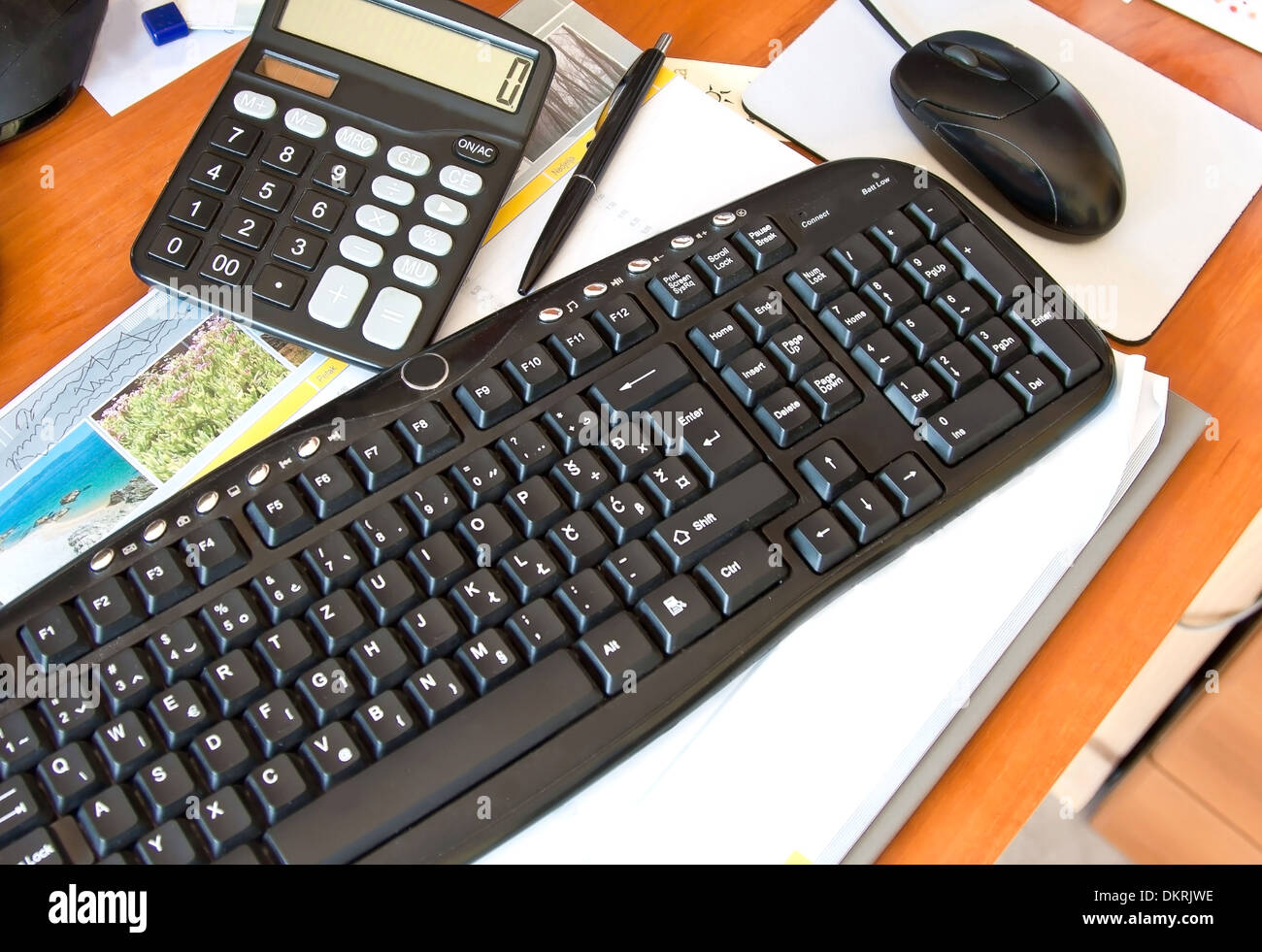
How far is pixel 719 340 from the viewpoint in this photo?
48 cm

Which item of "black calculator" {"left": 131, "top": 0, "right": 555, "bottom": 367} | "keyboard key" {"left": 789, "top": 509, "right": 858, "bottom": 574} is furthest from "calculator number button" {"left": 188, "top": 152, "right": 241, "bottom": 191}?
"keyboard key" {"left": 789, "top": 509, "right": 858, "bottom": 574}

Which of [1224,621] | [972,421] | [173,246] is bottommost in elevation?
[1224,621]

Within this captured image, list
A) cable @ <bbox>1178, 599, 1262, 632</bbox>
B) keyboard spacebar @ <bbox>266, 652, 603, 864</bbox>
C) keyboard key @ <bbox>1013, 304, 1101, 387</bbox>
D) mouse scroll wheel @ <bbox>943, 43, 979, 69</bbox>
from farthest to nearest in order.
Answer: cable @ <bbox>1178, 599, 1262, 632</bbox>
mouse scroll wheel @ <bbox>943, 43, 979, 69</bbox>
keyboard key @ <bbox>1013, 304, 1101, 387</bbox>
keyboard spacebar @ <bbox>266, 652, 603, 864</bbox>

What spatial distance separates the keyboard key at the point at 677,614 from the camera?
0.42 meters

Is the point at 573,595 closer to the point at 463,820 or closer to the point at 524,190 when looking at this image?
the point at 463,820

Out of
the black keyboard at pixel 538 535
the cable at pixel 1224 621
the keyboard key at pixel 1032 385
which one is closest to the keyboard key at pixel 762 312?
the black keyboard at pixel 538 535

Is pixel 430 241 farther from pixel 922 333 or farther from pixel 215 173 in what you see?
pixel 922 333

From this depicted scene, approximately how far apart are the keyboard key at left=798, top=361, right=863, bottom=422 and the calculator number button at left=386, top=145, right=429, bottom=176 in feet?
0.71

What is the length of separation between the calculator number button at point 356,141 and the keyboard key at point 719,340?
19cm

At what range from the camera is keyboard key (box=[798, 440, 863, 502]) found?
1.49 ft

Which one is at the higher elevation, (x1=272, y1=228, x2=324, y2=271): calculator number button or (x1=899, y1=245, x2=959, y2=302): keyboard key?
(x1=899, y1=245, x2=959, y2=302): keyboard key

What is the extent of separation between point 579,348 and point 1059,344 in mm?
214

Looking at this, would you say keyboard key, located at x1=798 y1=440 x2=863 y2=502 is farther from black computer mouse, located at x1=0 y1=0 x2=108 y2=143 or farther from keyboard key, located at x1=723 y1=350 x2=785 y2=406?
black computer mouse, located at x1=0 y1=0 x2=108 y2=143

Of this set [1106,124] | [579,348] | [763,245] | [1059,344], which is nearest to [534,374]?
[579,348]
